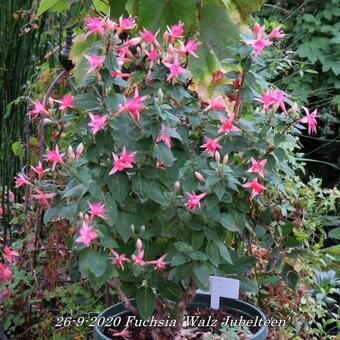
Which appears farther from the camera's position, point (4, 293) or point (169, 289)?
point (4, 293)

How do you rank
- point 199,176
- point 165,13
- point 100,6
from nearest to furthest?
1. point 199,176
2. point 165,13
3. point 100,6

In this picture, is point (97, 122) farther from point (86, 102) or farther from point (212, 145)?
point (212, 145)

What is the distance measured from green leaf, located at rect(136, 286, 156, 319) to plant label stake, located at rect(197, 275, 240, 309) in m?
0.13

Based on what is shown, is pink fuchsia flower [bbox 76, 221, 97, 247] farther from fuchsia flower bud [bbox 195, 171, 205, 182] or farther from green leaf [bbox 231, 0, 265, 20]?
green leaf [bbox 231, 0, 265, 20]

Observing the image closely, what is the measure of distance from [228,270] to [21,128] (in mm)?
998

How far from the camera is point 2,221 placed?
1870 millimetres

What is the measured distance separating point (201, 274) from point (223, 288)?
192 mm

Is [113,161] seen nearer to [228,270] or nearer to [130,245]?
[130,245]

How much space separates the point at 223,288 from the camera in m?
1.29

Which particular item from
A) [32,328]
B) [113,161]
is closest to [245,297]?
[32,328]

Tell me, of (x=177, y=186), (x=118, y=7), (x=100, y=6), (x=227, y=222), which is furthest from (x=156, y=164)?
(x=100, y=6)

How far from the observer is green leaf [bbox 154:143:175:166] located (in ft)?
3.44

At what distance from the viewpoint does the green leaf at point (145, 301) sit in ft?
3.85

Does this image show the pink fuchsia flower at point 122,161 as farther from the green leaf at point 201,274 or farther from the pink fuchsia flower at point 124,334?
the pink fuchsia flower at point 124,334
